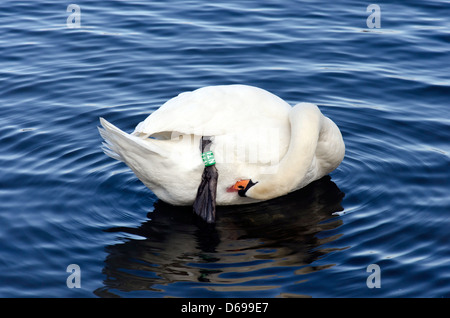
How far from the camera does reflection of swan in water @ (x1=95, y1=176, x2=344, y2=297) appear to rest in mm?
6465

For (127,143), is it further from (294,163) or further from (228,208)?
(294,163)

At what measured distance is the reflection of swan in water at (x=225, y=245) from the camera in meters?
6.46

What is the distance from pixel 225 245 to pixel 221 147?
97cm

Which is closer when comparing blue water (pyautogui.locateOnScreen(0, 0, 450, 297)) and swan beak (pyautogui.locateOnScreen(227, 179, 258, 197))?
blue water (pyautogui.locateOnScreen(0, 0, 450, 297))

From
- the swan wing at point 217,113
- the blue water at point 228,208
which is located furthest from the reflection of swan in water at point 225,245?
the swan wing at point 217,113

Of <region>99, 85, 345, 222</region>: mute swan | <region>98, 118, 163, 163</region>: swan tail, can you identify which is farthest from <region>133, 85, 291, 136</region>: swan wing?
<region>98, 118, 163, 163</region>: swan tail

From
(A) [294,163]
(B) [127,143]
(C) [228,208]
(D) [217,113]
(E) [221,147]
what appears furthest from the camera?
(C) [228,208]

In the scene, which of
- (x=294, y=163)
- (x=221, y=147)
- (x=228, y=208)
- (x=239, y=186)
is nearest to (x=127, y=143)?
(x=221, y=147)

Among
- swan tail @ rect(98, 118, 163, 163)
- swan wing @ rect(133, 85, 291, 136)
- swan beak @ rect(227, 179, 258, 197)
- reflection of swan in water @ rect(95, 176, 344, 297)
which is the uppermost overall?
swan wing @ rect(133, 85, 291, 136)

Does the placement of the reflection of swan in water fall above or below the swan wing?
below

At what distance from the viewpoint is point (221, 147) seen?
731 centimetres

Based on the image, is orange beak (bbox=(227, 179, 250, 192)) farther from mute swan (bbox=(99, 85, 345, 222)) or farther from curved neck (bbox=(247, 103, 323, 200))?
curved neck (bbox=(247, 103, 323, 200))
